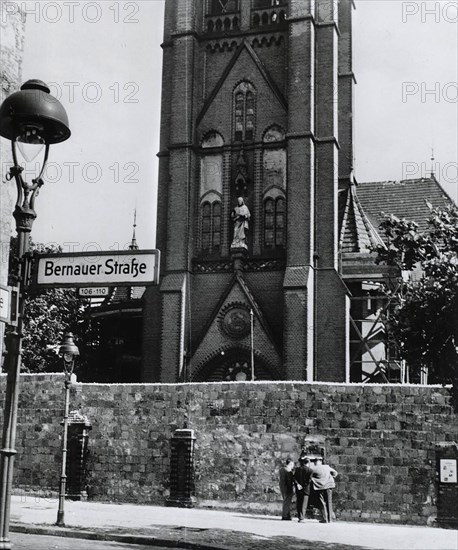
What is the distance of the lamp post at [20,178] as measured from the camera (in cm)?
672

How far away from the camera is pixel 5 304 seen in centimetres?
688

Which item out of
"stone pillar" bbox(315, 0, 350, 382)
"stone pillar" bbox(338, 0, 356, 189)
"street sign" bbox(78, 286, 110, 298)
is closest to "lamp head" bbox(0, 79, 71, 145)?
"stone pillar" bbox(315, 0, 350, 382)

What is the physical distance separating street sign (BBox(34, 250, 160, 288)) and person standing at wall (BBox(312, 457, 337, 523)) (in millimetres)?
11168

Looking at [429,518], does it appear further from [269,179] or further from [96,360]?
[96,360]

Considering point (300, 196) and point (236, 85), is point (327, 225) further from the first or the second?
point (236, 85)

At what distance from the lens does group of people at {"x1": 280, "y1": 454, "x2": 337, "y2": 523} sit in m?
17.5

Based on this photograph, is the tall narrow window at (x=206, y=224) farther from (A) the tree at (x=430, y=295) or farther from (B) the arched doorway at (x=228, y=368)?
(A) the tree at (x=430, y=295)

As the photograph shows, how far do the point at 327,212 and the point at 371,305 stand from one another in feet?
19.3

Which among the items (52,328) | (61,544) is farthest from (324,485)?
(52,328)

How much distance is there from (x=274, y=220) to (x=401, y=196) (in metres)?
12.2

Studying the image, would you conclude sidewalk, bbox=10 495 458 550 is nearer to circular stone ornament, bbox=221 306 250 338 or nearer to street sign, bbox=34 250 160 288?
street sign, bbox=34 250 160 288

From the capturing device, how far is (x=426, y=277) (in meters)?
12.8

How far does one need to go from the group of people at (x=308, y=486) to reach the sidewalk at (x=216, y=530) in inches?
12.0

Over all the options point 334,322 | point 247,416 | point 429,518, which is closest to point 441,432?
point 429,518
